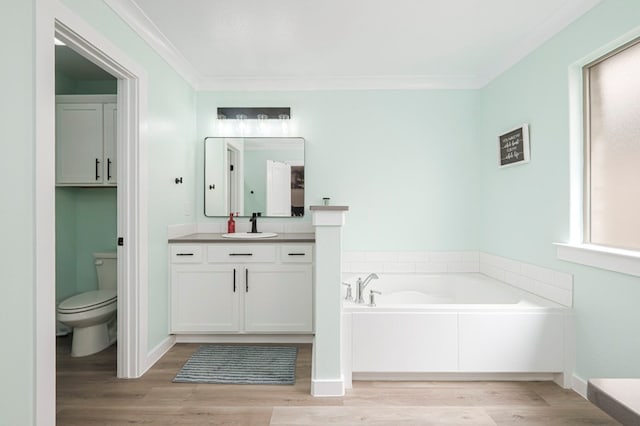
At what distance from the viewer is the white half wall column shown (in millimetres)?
2301

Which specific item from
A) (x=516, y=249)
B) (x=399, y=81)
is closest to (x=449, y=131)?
(x=399, y=81)

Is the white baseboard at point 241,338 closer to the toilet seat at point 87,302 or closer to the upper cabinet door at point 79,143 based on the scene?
the toilet seat at point 87,302

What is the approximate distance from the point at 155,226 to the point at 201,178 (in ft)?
3.31

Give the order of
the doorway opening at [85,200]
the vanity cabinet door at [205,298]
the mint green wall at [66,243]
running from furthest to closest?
1. the mint green wall at [66,243]
2. the vanity cabinet door at [205,298]
3. the doorway opening at [85,200]

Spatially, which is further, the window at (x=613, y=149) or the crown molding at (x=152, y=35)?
the crown molding at (x=152, y=35)

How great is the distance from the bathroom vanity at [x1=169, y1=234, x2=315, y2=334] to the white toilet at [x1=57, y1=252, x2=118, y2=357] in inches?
21.3

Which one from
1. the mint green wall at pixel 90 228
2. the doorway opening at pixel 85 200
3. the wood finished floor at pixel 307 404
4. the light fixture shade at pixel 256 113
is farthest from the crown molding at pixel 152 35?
the wood finished floor at pixel 307 404

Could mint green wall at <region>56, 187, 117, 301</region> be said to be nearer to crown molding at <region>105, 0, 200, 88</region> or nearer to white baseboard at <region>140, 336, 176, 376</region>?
white baseboard at <region>140, 336, 176, 376</region>

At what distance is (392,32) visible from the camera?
106 inches

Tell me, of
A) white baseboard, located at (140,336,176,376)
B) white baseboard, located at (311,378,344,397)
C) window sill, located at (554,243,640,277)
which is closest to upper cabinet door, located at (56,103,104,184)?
white baseboard, located at (140,336,176,376)

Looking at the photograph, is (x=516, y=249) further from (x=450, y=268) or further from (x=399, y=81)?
(x=399, y=81)

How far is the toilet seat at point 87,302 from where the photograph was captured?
2797mm

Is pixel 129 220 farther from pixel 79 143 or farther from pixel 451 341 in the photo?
pixel 451 341

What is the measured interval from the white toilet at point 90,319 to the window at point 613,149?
137 inches
